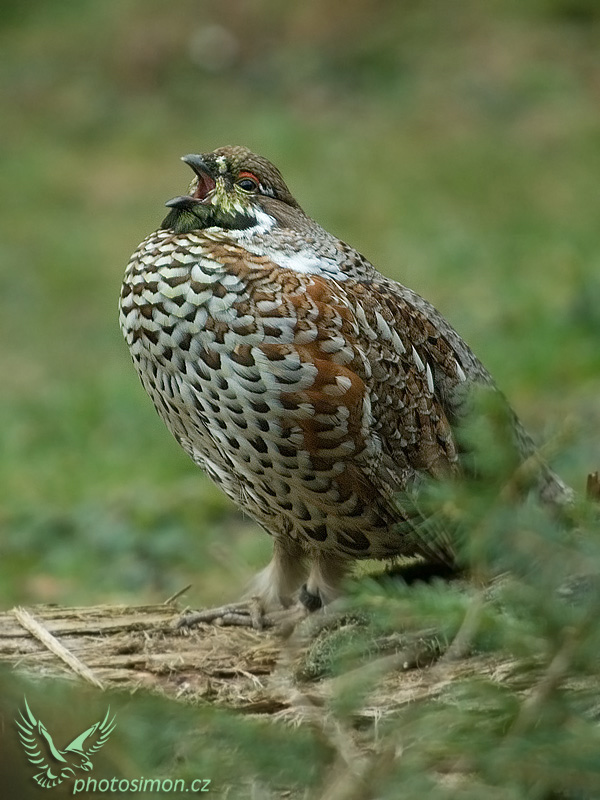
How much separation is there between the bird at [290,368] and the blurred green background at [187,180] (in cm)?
91

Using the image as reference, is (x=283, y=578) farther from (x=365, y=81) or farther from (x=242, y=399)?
(x=365, y=81)

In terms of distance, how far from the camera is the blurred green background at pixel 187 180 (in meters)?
6.22

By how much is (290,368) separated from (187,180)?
410 inches

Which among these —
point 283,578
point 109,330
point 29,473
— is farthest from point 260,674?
point 109,330

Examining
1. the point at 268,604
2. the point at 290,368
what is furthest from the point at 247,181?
the point at 268,604

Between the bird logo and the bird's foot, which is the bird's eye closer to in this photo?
the bird's foot

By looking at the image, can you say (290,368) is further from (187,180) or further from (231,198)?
(187,180)

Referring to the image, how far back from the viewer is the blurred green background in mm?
6223

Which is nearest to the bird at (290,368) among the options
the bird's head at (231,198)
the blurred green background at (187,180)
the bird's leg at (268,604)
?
the bird's head at (231,198)

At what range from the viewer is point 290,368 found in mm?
3178

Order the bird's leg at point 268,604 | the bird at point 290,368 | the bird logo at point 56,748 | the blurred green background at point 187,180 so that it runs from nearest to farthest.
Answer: the bird logo at point 56,748
the bird at point 290,368
the bird's leg at point 268,604
the blurred green background at point 187,180

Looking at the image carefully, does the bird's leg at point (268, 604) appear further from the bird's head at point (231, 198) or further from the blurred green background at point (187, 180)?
the bird's head at point (231, 198)

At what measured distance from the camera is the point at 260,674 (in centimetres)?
363

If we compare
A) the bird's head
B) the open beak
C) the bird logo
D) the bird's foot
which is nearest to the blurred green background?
the bird's foot
